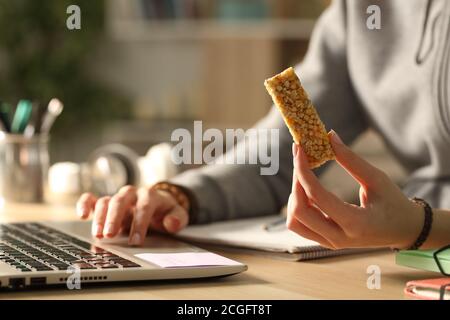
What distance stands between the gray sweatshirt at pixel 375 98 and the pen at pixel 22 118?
1.46ft

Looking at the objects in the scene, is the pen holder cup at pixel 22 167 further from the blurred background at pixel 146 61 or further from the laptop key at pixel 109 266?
the blurred background at pixel 146 61

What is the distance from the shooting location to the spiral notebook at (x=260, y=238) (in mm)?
1030

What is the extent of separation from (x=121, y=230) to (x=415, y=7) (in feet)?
2.04

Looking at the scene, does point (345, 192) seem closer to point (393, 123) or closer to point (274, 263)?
point (393, 123)

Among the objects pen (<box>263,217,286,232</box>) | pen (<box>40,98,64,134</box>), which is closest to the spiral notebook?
pen (<box>263,217,286,232</box>)

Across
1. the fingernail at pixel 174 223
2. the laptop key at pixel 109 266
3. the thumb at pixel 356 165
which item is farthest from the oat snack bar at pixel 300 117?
the fingernail at pixel 174 223

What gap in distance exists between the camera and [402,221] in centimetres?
87

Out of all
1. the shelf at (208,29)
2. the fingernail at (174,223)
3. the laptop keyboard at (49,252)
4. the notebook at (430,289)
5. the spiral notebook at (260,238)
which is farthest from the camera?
the shelf at (208,29)

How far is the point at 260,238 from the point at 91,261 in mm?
282

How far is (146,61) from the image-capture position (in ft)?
13.5

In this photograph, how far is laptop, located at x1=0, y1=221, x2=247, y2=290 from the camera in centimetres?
83

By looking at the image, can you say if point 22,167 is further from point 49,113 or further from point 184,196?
point 184,196

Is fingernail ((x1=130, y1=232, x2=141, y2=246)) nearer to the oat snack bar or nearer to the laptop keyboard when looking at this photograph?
the laptop keyboard
